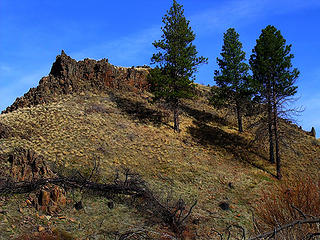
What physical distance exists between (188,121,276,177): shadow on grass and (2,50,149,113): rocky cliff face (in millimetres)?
11621

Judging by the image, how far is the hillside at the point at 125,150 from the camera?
1092 centimetres

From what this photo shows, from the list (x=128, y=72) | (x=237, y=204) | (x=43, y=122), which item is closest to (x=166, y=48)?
(x=128, y=72)

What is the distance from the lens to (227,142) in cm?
2878

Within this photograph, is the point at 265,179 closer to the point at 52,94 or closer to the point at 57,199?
the point at 57,199

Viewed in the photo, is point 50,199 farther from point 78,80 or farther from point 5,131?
point 78,80

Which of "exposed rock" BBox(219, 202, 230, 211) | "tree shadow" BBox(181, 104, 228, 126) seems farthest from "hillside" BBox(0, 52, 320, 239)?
"exposed rock" BBox(219, 202, 230, 211)

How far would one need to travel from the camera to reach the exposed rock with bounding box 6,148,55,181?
11.7 m

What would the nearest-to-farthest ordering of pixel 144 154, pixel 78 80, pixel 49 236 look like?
pixel 49 236, pixel 144 154, pixel 78 80

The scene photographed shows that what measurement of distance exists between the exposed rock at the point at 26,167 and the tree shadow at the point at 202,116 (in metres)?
23.8

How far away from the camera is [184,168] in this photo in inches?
826

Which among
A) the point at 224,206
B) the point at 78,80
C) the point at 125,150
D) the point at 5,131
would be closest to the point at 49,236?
the point at 224,206

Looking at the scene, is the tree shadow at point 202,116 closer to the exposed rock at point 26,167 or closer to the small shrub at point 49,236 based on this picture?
the exposed rock at point 26,167

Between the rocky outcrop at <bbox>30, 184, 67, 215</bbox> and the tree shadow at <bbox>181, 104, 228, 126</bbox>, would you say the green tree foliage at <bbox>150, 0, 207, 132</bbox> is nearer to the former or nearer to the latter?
the tree shadow at <bbox>181, 104, 228, 126</bbox>

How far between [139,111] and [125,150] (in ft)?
32.4
